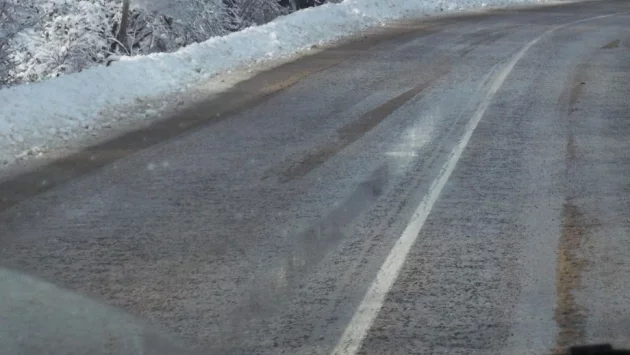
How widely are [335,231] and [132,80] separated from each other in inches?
255

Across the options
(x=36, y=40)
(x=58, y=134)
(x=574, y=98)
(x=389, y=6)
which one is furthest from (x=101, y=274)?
(x=36, y=40)

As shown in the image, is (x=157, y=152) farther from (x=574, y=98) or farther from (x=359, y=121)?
(x=574, y=98)

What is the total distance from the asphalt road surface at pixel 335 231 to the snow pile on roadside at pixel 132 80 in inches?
29.3

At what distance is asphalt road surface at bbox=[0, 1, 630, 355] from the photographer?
5.01m

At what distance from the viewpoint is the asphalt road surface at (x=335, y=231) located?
501cm

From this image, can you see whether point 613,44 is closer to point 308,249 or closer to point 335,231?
point 335,231

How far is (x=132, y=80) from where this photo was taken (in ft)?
40.9

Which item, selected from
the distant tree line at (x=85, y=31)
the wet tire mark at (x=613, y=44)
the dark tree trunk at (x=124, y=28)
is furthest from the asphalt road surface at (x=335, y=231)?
the dark tree trunk at (x=124, y=28)

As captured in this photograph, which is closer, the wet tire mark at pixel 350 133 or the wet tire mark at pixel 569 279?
the wet tire mark at pixel 569 279

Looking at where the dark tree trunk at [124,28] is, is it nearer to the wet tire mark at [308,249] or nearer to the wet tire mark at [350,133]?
the wet tire mark at [350,133]

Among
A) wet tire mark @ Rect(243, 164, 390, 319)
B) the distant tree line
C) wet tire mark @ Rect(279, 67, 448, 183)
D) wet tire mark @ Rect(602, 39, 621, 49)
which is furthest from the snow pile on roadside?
A: the distant tree line

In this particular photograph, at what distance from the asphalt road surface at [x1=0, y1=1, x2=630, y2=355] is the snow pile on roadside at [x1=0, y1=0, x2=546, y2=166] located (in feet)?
2.45

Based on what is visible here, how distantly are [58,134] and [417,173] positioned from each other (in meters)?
3.86

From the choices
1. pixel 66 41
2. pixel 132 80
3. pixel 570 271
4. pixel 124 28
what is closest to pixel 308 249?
pixel 570 271
